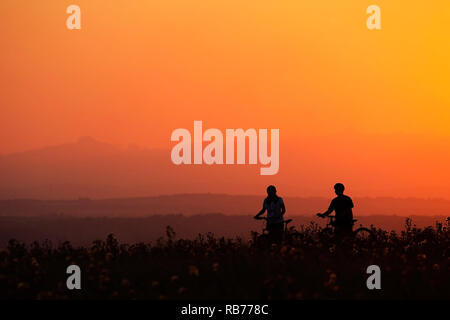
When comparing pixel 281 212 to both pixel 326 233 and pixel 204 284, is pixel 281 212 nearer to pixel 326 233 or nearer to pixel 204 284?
pixel 326 233

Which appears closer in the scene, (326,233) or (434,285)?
(434,285)

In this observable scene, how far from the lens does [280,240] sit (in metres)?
18.9

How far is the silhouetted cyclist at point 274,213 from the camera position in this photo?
1883 cm

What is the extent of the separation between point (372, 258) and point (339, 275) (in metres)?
1.86

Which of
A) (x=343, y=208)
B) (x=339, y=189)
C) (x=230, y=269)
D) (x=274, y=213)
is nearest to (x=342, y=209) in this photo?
(x=343, y=208)

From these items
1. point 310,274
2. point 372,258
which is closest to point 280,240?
point 372,258

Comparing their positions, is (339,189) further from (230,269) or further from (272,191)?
(230,269)

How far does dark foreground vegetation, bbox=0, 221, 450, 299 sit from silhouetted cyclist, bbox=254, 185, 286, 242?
54cm

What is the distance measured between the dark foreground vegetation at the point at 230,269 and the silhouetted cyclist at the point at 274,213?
0.54 m

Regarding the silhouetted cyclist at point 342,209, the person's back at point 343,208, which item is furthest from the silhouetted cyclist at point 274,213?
the person's back at point 343,208

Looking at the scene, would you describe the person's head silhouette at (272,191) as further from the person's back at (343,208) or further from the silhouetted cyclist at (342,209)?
the person's back at (343,208)

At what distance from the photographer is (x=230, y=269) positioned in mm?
14922
